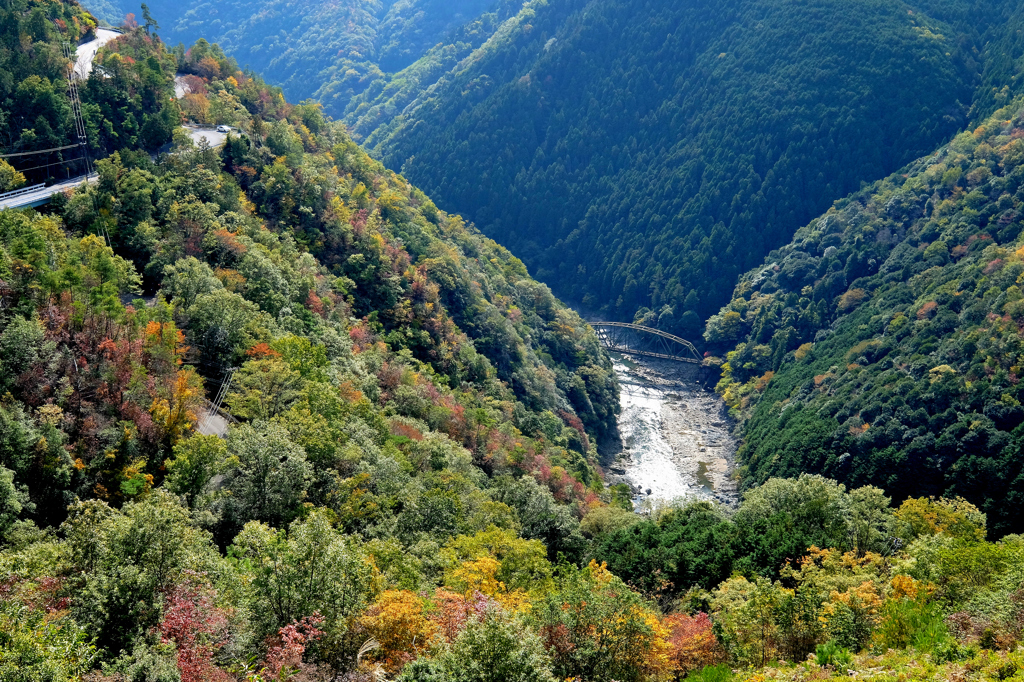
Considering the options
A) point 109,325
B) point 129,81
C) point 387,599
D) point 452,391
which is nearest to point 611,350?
point 452,391

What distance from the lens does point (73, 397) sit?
50125 mm

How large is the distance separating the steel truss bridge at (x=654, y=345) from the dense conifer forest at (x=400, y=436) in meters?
21.6

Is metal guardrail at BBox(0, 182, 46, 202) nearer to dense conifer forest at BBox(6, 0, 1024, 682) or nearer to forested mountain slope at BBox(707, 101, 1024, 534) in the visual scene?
dense conifer forest at BBox(6, 0, 1024, 682)

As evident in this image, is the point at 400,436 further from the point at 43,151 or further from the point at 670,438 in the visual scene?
the point at 670,438

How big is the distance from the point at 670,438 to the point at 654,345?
4898 centimetres

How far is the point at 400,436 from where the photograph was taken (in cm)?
7100

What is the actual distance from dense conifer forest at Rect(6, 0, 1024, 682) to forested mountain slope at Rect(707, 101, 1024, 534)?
1.93ft

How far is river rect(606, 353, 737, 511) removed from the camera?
427 ft

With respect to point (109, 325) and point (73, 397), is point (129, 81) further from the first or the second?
point (73, 397)

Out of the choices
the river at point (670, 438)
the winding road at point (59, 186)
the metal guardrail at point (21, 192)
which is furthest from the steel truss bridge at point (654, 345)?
the metal guardrail at point (21, 192)

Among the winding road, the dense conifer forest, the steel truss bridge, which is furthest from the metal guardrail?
the steel truss bridge

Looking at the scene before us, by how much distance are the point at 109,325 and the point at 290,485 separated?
18649 millimetres

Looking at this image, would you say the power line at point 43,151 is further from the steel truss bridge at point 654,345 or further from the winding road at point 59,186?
the steel truss bridge at point 654,345

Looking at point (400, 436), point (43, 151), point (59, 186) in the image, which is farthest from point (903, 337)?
point (43, 151)
